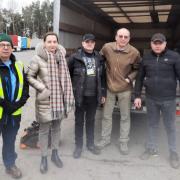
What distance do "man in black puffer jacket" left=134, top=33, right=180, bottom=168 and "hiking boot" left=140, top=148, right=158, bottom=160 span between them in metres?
0.02

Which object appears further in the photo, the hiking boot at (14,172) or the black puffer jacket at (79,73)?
the black puffer jacket at (79,73)

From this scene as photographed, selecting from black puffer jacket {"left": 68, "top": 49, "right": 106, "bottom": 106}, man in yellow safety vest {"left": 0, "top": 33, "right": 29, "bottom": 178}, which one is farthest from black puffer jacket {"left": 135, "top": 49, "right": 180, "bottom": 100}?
man in yellow safety vest {"left": 0, "top": 33, "right": 29, "bottom": 178}

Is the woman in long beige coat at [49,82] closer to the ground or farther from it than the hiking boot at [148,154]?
farther from it

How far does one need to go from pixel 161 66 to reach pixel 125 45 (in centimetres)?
58

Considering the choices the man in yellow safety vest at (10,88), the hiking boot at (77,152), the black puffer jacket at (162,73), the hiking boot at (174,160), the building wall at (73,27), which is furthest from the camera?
the building wall at (73,27)

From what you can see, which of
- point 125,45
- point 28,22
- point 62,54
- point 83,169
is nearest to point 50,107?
point 62,54

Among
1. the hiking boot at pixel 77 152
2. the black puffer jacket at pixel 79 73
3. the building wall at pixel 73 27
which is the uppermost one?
the building wall at pixel 73 27

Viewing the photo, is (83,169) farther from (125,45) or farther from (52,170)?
(125,45)

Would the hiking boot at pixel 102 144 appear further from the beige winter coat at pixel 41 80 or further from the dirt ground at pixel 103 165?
the beige winter coat at pixel 41 80

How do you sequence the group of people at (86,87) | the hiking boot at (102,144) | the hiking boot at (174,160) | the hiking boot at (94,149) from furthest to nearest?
the hiking boot at (102,144)
the hiking boot at (94,149)
the hiking boot at (174,160)
the group of people at (86,87)

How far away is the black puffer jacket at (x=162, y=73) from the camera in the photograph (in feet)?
13.3

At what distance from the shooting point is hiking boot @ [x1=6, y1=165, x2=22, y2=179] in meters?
3.79

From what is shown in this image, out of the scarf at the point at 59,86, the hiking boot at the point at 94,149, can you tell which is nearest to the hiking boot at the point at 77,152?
the hiking boot at the point at 94,149

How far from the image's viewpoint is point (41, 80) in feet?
12.5
